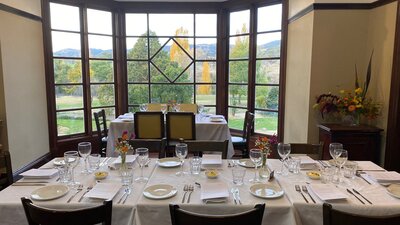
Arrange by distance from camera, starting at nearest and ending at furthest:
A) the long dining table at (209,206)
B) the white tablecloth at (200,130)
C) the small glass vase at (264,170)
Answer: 1. the long dining table at (209,206)
2. the small glass vase at (264,170)
3. the white tablecloth at (200,130)

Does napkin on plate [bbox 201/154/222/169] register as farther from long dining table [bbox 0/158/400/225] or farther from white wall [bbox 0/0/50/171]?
white wall [bbox 0/0/50/171]

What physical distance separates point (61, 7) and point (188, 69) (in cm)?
240

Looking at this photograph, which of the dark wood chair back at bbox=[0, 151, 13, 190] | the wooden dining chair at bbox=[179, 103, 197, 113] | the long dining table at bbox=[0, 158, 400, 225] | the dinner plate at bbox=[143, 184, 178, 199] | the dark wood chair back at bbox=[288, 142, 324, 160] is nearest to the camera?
the long dining table at bbox=[0, 158, 400, 225]

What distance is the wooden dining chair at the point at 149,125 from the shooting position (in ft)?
13.8

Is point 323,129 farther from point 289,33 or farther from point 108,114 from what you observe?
point 108,114

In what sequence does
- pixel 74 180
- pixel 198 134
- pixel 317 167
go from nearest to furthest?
pixel 74 180
pixel 317 167
pixel 198 134

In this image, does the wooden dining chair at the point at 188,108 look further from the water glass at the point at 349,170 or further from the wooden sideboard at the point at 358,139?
the water glass at the point at 349,170

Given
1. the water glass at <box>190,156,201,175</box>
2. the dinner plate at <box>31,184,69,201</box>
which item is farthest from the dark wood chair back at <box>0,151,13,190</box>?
the water glass at <box>190,156,201,175</box>

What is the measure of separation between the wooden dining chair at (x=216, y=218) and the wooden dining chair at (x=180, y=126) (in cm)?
274

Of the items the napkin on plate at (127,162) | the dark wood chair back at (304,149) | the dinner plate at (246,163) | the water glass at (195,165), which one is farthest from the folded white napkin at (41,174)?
the dark wood chair back at (304,149)

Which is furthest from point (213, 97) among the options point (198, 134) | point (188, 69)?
point (198, 134)

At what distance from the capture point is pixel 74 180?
2.03m

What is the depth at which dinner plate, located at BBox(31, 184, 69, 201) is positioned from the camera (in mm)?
1744

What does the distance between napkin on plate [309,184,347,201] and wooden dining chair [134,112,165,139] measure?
2.63 metres
